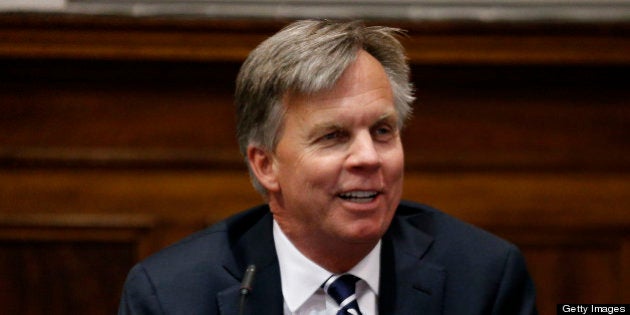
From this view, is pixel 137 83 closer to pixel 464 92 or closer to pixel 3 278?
pixel 3 278

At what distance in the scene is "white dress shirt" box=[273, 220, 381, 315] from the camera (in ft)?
7.73

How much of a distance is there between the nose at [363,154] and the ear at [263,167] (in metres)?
0.23

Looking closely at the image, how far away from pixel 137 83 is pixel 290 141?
104 cm

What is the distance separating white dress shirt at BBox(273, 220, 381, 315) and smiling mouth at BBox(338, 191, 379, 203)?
0.68 feet

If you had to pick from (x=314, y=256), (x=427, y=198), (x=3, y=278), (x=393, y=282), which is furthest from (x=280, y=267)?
(x=3, y=278)

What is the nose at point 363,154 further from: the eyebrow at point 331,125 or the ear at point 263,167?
the ear at point 263,167

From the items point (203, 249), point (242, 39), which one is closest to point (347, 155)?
point (203, 249)

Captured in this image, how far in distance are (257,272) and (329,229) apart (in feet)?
0.80

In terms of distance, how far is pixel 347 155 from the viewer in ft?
7.39

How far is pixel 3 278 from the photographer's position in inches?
126
